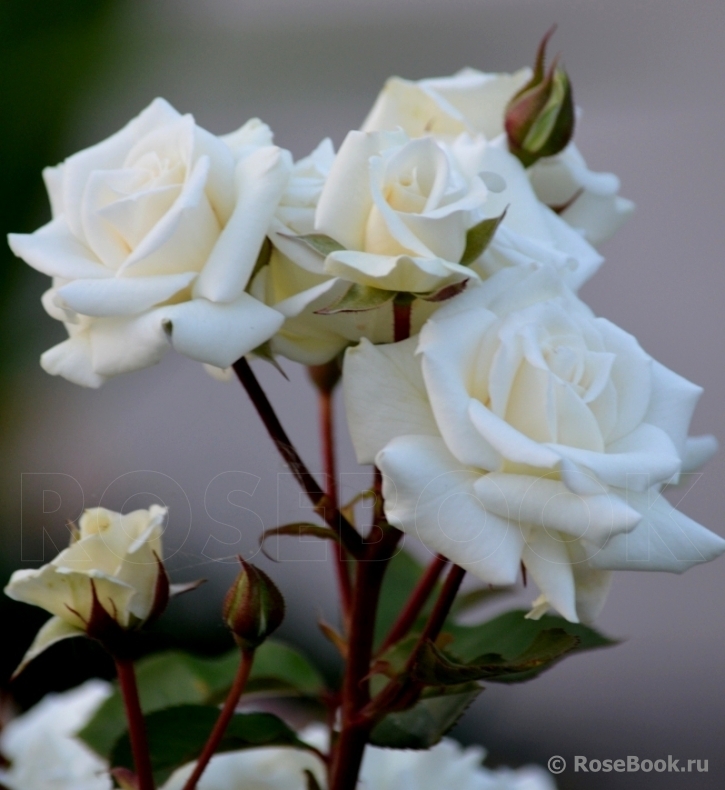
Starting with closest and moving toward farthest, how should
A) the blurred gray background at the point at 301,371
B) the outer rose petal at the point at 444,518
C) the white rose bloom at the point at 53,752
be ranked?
the outer rose petal at the point at 444,518 → the white rose bloom at the point at 53,752 → the blurred gray background at the point at 301,371

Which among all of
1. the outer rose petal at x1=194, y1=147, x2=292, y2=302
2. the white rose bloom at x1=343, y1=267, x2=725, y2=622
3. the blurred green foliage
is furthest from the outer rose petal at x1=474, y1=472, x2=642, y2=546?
the blurred green foliage

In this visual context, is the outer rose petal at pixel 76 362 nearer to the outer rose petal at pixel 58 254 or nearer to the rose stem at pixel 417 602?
the outer rose petal at pixel 58 254

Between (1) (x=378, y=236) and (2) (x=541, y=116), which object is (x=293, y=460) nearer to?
(1) (x=378, y=236)

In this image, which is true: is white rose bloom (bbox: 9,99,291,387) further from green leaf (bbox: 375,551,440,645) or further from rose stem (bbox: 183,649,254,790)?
green leaf (bbox: 375,551,440,645)

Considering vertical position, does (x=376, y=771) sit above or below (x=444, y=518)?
below

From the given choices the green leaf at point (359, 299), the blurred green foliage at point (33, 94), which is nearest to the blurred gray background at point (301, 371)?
the blurred green foliage at point (33, 94)

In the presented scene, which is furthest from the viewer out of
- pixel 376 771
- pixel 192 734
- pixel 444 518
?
pixel 376 771

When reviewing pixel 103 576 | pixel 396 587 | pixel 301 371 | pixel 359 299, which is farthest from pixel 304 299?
pixel 301 371
